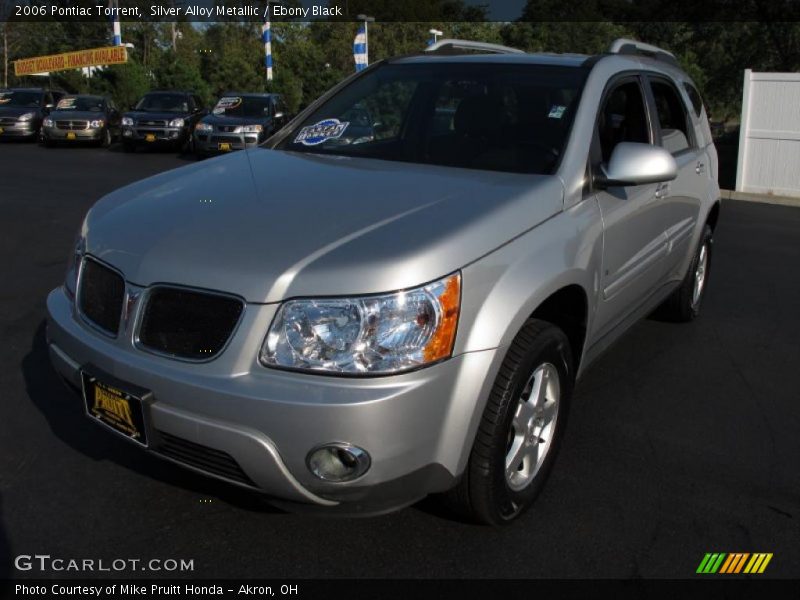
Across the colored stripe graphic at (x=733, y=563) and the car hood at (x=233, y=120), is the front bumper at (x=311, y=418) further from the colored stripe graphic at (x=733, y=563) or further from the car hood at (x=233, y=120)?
the car hood at (x=233, y=120)

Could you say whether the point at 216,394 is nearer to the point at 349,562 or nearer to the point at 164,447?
the point at 164,447

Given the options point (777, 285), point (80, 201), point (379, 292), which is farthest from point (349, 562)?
point (80, 201)

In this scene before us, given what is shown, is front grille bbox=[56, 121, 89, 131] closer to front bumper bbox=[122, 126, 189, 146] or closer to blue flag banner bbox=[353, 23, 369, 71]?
front bumper bbox=[122, 126, 189, 146]

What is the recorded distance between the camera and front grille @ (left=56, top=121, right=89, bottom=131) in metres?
20.1

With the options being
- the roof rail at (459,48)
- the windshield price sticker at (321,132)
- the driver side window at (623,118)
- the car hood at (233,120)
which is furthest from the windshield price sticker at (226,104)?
the driver side window at (623,118)

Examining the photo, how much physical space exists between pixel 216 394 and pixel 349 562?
0.84 m

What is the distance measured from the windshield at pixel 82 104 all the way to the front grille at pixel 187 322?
66.4 ft

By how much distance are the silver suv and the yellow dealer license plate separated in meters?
0.01

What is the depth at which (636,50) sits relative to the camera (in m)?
5.01

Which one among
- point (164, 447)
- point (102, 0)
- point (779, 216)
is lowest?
point (779, 216)

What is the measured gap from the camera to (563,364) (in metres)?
3.24

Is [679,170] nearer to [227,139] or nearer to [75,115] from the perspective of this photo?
[227,139]

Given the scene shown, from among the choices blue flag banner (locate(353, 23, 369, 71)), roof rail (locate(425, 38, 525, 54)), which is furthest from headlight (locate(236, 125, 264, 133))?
roof rail (locate(425, 38, 525, 54))

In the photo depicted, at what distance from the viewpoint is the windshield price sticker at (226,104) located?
60.3 ft
